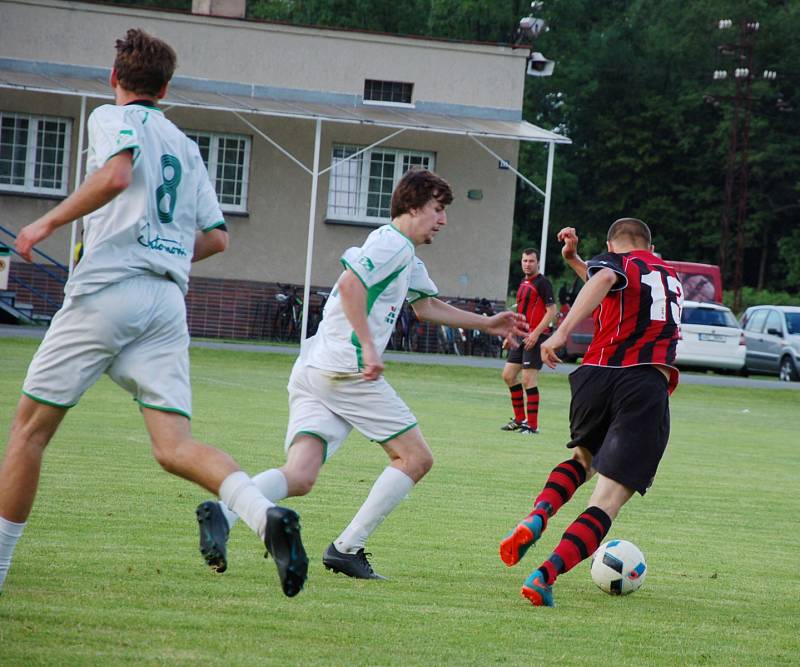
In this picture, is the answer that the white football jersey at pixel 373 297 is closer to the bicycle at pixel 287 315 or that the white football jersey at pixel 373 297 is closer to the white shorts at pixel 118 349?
the white shorts at pixel 118 349

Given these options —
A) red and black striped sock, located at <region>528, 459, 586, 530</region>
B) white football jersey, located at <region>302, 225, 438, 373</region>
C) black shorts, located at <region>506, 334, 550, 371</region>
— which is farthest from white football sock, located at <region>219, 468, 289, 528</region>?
black shorts, located at <region>506, 334, 550, 371</region>

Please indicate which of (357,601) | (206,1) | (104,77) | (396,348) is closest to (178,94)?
(104,77)

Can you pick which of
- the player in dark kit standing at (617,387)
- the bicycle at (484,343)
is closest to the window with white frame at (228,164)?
the bicycle at (484,343)

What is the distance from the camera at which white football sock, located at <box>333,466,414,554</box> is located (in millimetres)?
6789

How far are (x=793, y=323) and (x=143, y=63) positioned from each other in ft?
101

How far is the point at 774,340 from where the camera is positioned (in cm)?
3475

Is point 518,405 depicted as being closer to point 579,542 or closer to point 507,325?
point 507,325

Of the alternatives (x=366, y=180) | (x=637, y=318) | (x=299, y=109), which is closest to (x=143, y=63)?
(x=637, y=318)

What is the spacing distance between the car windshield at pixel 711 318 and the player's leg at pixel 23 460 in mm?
28728

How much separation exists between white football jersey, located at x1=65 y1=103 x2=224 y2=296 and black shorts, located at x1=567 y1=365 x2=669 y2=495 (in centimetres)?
252

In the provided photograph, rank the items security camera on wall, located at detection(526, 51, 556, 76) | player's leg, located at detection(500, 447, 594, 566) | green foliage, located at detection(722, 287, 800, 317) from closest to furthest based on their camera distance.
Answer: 1. player's leg, located at detection(500, 447, 594, 566)
2. security camera on wall, located at detection(526, 51, 556, 76)
3. green foliage, located at detection(722, 287, 800, 317)

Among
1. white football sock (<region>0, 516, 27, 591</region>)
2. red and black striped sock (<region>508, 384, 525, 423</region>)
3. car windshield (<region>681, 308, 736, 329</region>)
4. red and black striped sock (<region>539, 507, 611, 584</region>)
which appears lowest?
red and black striped sock (<region>508, 384, 525, 423</region>)

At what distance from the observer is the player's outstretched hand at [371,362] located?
6.48m

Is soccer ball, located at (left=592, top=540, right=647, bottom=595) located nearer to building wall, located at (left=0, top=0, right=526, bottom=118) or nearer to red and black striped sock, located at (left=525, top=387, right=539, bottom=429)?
red and black striped sock, located at (left=525, top=387, right=539, bottom=429)
